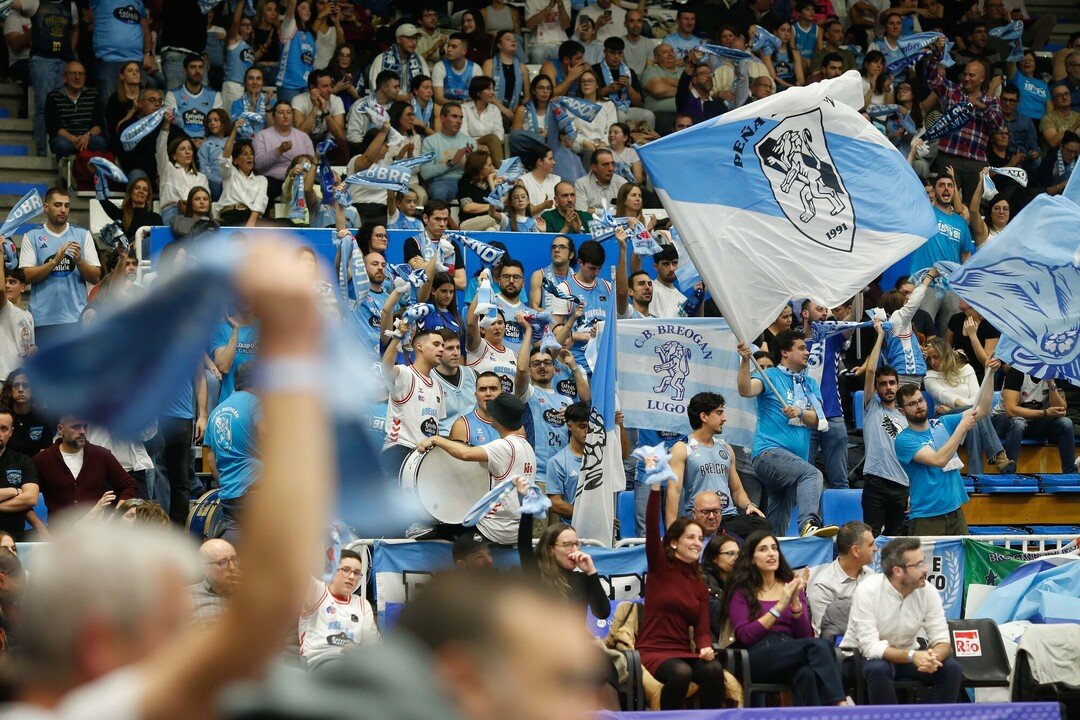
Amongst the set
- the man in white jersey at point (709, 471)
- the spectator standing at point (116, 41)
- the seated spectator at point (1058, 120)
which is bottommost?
the man in white jersey at point (709, 471)

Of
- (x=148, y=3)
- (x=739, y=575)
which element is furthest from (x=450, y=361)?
(x=148, y=3)

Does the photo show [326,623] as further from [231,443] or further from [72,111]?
[72,111]

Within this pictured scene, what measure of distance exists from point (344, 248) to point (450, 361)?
1842 millimetres

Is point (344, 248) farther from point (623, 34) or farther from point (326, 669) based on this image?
point (326, 669)

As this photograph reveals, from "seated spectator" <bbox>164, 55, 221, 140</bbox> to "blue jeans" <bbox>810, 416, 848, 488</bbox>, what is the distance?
20.7 ft

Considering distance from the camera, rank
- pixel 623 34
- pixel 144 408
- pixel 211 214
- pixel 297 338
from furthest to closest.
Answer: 1. pixel 623 34
2. pixel 211 214
3. pixel 144 408
4. pixel 297 338

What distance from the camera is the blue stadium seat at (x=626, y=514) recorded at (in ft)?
35.8

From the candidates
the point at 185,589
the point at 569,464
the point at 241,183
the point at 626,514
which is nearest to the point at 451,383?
the point at 569,464

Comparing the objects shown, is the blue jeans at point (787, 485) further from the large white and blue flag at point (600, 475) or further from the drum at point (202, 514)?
the drum at point (202, 514)

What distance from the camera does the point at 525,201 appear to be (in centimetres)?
1359

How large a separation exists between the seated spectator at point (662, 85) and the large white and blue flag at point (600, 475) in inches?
267

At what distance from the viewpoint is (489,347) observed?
36.7ft

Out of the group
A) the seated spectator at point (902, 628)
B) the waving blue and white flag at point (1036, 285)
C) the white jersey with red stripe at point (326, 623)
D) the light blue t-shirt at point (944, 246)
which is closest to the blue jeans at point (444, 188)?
the light blue t-shirt at point (944, 246)

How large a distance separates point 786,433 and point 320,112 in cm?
585
